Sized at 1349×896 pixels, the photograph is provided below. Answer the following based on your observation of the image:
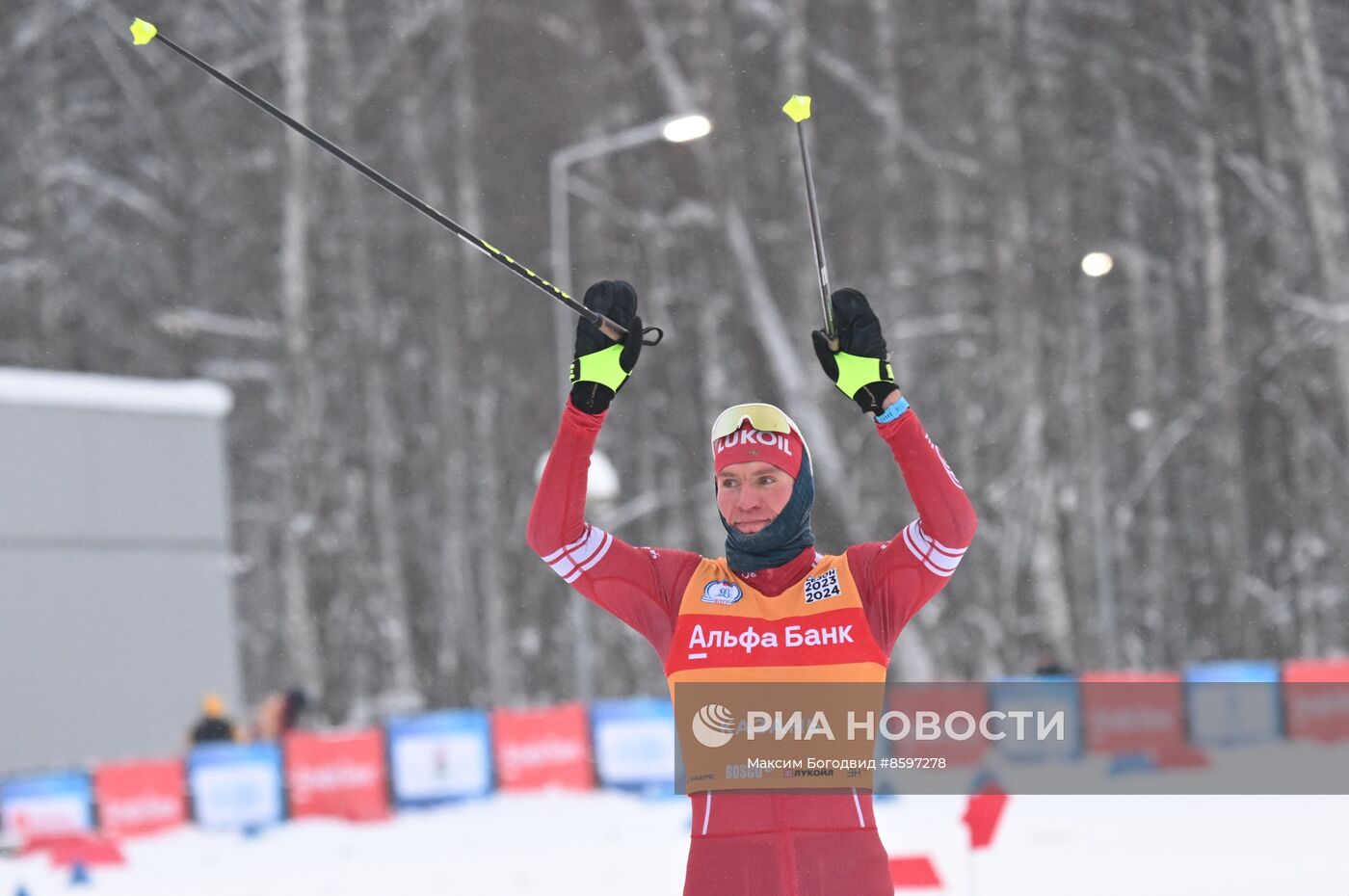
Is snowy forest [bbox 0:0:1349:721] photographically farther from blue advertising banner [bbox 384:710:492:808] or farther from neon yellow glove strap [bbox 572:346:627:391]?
neon yellow glove strap [bbox 572:346:627:391]

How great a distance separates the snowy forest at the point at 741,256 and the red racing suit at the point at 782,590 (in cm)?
2004

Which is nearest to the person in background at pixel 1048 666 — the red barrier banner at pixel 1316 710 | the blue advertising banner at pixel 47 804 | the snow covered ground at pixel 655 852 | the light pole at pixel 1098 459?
the snow covered ground at pixel 655 852

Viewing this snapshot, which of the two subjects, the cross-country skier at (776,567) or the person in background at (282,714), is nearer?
the cross-country skier at (776,567)

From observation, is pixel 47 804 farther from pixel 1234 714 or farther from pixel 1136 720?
pixel 1234 714

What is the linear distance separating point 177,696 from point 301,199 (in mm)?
10333

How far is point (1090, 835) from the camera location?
12.2 m

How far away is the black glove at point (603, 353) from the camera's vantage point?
13.8ft

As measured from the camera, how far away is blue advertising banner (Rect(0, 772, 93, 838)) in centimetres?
1439

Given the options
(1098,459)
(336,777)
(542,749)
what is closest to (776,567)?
(336,777)

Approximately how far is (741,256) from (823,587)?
21.8m

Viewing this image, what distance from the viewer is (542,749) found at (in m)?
17.4

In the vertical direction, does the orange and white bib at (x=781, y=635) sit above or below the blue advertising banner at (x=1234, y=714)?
above

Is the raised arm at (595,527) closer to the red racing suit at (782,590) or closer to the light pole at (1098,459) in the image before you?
the red racing suit at (782,590)

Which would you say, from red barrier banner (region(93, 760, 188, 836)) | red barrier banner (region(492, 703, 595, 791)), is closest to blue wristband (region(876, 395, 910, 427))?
red barrier banner (region(93, 760, 188, 836))
